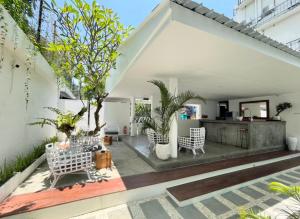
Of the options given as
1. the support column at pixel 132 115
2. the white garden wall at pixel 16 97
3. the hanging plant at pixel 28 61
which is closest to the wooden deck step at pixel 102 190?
the white garden wall at pixel 16 97

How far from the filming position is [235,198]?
3094 millimetres

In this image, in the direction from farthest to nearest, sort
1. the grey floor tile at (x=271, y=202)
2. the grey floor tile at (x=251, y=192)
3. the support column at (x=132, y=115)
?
the support column at (x=132, y=115)
the grey floor tile at (x=251, y=192)
the grey floor tile at (x=271, y=202)

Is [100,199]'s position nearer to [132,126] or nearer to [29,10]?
[29,10]

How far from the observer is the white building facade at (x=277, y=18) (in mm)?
8609

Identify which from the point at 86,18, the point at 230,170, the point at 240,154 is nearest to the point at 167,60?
the point at 86,18

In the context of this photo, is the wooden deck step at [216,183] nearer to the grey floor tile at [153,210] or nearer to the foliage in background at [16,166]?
the grey floor tile at [153,210]

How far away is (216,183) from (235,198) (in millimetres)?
488

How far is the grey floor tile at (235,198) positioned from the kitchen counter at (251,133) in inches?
134

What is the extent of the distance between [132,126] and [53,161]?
5.90m

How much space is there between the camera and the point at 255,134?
603 cm

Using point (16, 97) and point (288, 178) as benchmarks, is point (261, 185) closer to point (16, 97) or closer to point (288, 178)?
point (288, 178)

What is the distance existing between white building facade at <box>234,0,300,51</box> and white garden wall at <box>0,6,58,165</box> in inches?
389

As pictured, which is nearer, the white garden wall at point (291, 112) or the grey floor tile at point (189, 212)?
the grey floor tile at point (189, 212)

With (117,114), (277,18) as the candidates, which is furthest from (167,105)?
(277,18)
